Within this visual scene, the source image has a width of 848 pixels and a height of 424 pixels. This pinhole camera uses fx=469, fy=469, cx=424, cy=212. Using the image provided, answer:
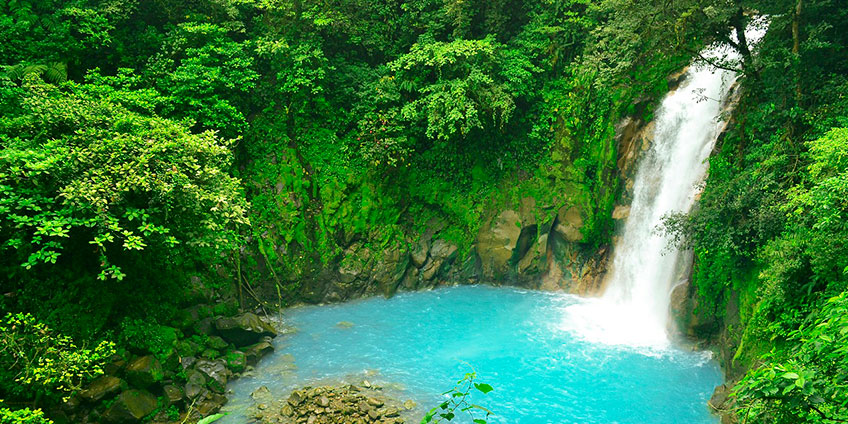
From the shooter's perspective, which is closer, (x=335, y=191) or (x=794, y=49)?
(x=794, y=49)

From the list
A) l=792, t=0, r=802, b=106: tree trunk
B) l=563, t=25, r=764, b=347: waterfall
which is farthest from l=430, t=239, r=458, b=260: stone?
l=792, t=0, r=802, b=106: tree trunk

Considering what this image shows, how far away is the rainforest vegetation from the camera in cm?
701

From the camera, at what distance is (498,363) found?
34.9 feet

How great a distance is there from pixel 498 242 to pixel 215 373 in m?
9.19

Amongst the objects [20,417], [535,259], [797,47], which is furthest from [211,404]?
[797,47]

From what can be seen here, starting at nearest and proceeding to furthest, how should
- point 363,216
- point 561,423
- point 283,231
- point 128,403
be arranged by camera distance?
point 128,403
point 561,423
point 283,231
point 363,216

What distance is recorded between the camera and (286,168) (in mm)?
14141

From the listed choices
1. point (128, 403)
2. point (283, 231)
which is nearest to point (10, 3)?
point (283, 231)

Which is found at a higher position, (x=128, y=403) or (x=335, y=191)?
(x=335, y=191)

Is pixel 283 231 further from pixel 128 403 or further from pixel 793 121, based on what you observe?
pixel 793 121

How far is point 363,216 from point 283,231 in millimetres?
2496

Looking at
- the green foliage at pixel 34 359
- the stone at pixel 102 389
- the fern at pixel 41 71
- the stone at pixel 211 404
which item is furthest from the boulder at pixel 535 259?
the fern at pixel 41 71

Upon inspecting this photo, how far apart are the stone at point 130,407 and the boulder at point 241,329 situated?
2421mm

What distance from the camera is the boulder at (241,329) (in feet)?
35.1
